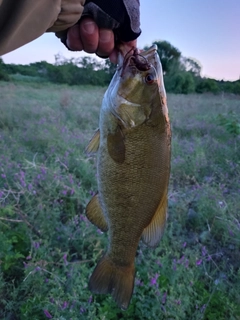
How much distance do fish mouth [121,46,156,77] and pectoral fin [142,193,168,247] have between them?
1.85ft

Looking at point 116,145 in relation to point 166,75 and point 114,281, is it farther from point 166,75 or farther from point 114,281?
point 166,75

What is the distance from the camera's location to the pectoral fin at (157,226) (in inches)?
60.4

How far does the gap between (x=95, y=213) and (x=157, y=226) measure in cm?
30

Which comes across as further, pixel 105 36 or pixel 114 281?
pixel 114 281

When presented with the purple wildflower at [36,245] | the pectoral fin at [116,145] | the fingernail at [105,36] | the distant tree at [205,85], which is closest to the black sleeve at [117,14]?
the fingernail at [105,36]

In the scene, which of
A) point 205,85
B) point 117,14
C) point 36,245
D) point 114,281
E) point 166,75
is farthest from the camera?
point 205,85

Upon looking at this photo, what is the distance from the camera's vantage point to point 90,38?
154cm

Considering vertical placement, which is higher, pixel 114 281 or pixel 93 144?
pixel 93 144

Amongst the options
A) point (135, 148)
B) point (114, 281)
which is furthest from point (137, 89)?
point (114, 281)

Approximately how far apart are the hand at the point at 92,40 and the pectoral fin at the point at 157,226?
0.72 m

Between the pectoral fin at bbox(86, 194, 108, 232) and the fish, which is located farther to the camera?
the pectoral fin at bbox(86, 194, 108, 232)

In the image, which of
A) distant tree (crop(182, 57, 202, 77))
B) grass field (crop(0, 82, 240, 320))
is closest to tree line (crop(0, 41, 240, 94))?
distant tree (crop(182, 57, 202, 77))

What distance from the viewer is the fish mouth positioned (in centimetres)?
142

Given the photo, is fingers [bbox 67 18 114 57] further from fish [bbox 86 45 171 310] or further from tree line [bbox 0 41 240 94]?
tree line [bbox 0 41 240 94]
